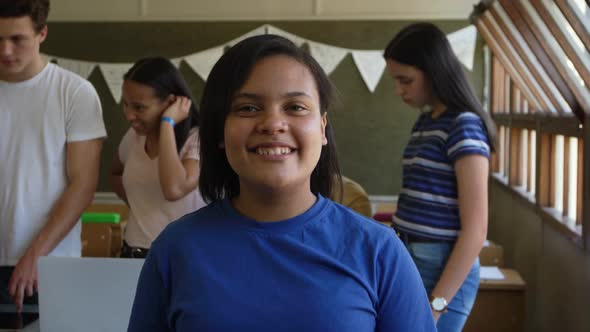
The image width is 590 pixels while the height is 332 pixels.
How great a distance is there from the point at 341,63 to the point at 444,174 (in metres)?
4.63

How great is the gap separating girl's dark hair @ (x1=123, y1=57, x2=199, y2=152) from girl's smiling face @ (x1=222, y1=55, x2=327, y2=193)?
1292 mm

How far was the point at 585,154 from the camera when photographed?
305 cm

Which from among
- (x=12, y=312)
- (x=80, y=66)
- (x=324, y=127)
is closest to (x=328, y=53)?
(x=80, y=66)

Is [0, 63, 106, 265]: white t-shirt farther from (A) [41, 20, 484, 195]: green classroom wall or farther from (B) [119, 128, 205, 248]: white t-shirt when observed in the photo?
(A) [41, 20, 484, 195]: green classroom wall

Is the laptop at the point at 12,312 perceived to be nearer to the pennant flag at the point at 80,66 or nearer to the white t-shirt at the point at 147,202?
the white t-shirt at the point at 147,202

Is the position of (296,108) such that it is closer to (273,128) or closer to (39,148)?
(273,128)

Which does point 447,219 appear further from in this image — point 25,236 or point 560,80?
point 560,80

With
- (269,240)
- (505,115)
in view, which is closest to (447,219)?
(269,240)

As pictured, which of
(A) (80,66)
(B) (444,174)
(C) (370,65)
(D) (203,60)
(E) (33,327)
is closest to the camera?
(E) (33,327)

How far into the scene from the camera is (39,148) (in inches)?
80.4

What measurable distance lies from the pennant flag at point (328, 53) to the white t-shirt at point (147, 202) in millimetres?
4160

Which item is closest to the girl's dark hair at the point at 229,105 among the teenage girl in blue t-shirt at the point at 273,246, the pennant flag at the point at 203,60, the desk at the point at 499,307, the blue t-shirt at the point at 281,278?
the teenage girl in blue t-shirt at the point at 273,246

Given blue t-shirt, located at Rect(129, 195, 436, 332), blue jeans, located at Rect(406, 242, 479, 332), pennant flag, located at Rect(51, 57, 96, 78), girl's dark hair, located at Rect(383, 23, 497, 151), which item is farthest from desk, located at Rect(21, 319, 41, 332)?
pennant flag, located at Rect(51, 57, 96, 78)

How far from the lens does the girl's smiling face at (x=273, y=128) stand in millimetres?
1088
